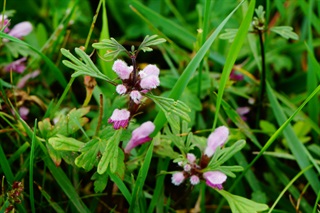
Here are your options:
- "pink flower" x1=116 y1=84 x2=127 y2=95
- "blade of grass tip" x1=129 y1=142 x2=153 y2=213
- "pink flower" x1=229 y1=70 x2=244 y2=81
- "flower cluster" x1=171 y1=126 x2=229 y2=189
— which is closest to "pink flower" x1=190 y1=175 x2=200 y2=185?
"flower cluster" x1=171 y1=126 x2=229 y2=189

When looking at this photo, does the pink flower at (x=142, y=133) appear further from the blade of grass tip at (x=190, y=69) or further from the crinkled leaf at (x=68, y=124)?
the crinkled leaf at (x=68, y=124)

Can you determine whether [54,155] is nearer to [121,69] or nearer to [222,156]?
[121,69]

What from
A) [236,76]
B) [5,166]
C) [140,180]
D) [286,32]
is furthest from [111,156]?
[236,76]

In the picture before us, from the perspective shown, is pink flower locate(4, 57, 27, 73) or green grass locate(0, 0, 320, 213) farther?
pink flower locate(4, 57, 27, 73)

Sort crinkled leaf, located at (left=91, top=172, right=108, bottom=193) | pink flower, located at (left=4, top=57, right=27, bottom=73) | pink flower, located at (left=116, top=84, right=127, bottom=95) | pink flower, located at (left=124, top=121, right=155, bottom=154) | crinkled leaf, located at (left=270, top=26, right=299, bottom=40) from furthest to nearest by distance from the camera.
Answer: pink flower, located at (left=4, top=57, right=27, bottom=73)
crinkled leaf, located at (left=270, top=26, right=299, bottom=40)
pink flower, located at (left=124, top=121, right=155, bottom=154)
crinkled leaf, located at (left=91, top=172, right=108, bottom=193)
pink flower, located at (left=116, top=84, right=127, bottom=95)

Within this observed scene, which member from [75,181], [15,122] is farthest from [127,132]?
[15,122]

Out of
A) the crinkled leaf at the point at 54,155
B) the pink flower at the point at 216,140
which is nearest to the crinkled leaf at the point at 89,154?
the crinkled leaf at the point at 54,155

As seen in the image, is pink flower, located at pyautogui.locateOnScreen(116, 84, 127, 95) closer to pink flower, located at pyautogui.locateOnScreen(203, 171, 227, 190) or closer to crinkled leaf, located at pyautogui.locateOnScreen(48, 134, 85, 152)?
crinkled leaf, located at pyautogui.locateOnScreen(48, 134, 85, 152)
